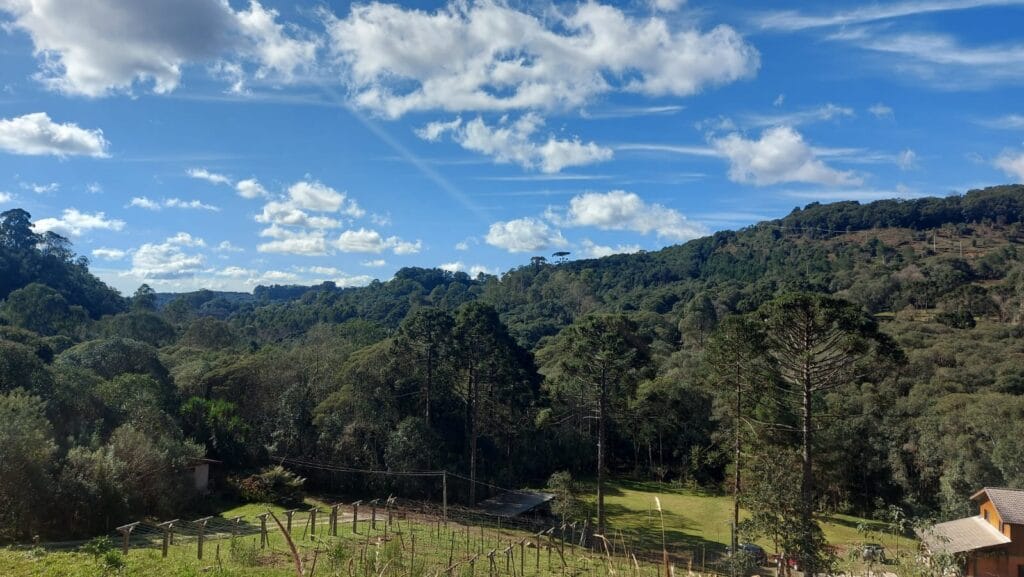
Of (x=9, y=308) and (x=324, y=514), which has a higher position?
(x=9, y=308)

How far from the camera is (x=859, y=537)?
23.4 meters

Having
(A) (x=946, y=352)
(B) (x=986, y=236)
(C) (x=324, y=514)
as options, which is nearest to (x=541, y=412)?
(C) (x=324, y=514)

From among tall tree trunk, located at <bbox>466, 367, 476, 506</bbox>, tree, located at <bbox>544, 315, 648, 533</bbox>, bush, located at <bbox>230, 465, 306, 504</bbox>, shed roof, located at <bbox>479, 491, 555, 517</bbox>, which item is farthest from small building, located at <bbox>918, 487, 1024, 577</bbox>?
bush, located at <bbox>230, 465, 306, 504</bbox>

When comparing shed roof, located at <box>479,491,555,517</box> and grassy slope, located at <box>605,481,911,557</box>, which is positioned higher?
shed roof, located at <box>479,491,555,517</box>

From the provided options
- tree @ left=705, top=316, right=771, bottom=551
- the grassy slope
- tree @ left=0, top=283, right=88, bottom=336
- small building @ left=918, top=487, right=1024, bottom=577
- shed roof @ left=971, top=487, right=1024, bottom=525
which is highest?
tree @ left=0, top=283, right=88, bottom=336

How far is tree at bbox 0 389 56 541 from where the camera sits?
13.2m

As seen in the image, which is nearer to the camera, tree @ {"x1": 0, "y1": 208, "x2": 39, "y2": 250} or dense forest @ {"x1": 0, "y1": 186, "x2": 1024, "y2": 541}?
dense forest @ {"x1": 0, "y1": 186, "x2": 1024, "y2": 541}

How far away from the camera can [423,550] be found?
44.3 feet

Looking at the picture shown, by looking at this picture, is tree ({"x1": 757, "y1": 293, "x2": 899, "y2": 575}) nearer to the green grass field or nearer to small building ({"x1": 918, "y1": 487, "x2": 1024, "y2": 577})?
small building ({"x1": 918, "y1": 487, "x2": 1024, "y2": 577})

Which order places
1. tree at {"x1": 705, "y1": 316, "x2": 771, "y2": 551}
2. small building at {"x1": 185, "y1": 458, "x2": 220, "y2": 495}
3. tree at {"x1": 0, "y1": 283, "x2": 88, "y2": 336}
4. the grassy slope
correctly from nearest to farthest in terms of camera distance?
tree at {"x1": 705, "y1": 316, "x2": 771, "y2": 551}
small building at {"x1": 185, "y1": 458, "x2": 220, "y2": 495}
the grassy slope
tree at {"x1": 0, "y1": 283, "x2": 88, "y2": 336}

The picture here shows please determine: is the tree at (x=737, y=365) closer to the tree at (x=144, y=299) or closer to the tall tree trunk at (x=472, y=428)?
the tall tree trunk at (x=472, y=428)

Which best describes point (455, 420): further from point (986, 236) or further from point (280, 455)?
point (986, 236)

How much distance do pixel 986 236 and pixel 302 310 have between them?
309ft

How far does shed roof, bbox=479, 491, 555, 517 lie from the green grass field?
2250 millimetres
